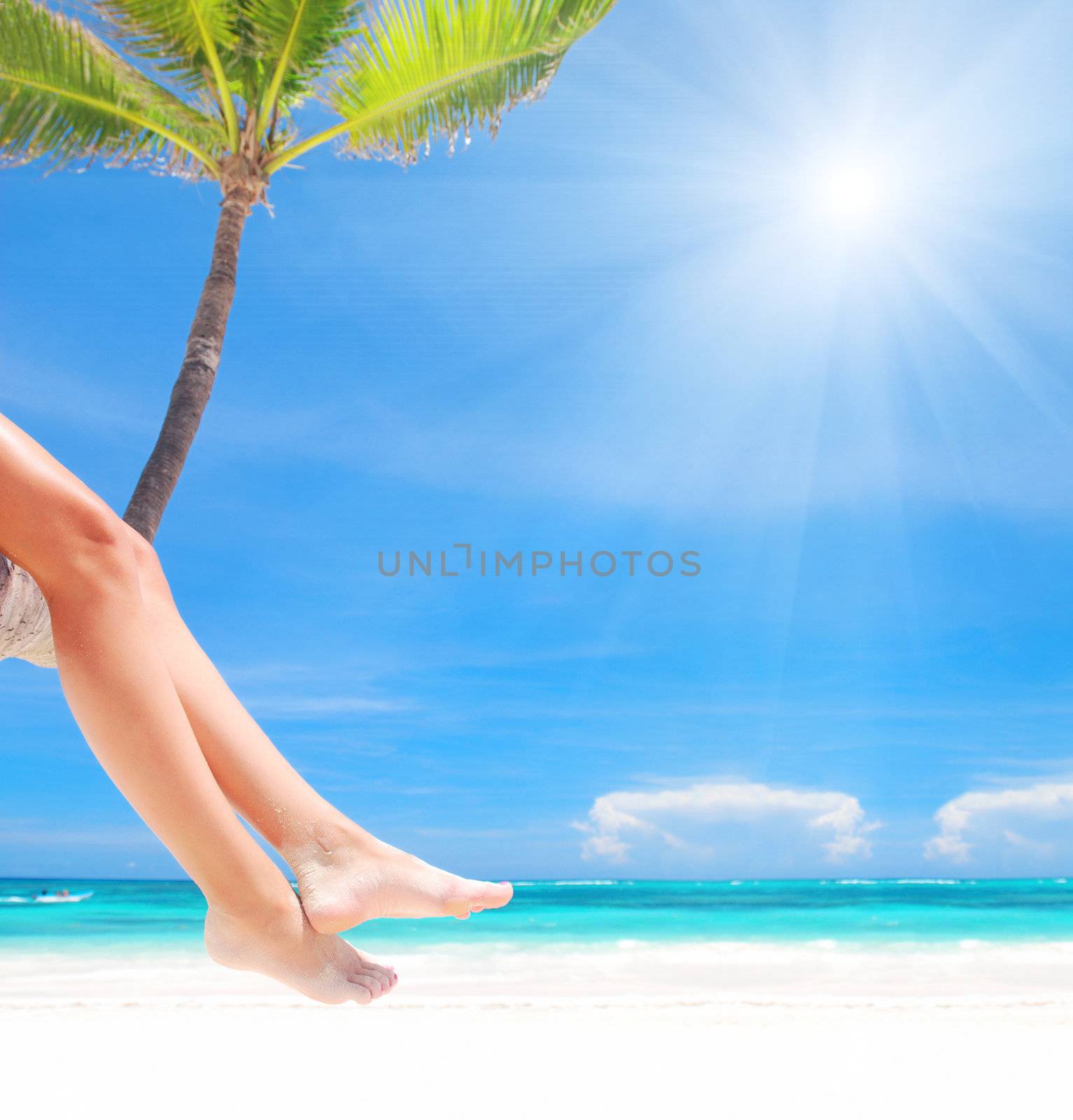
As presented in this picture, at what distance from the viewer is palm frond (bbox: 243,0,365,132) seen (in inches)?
193

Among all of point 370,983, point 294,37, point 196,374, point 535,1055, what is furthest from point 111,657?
point 535,1055

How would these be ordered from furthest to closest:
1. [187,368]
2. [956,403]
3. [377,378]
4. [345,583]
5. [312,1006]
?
[345,583] → [377,378] → [956,403] → [312,1006] → [187,368]

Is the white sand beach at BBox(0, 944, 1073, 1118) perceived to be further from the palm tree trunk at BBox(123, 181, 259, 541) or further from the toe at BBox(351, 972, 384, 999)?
the toe at BBox(351, 972, 384, 999)

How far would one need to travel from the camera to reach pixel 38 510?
1.25 metres

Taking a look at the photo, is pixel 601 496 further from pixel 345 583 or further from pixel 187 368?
pixel 187 368

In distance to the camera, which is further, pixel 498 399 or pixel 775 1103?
pixel 498 399

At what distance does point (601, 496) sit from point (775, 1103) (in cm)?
2489

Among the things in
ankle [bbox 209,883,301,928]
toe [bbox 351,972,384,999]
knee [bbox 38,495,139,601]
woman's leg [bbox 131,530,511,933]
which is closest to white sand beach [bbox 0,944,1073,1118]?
toe [bbox 351,972,384,999]

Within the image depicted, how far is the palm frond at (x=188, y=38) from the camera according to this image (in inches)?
189

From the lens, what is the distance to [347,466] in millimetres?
29562

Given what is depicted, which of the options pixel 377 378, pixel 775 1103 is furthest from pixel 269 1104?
A: pixel 377 378

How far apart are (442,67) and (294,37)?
2.65ft

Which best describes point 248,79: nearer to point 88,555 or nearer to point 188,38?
point 188,38

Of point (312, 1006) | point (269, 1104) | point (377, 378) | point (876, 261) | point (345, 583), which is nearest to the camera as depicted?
point (269, 1104)
